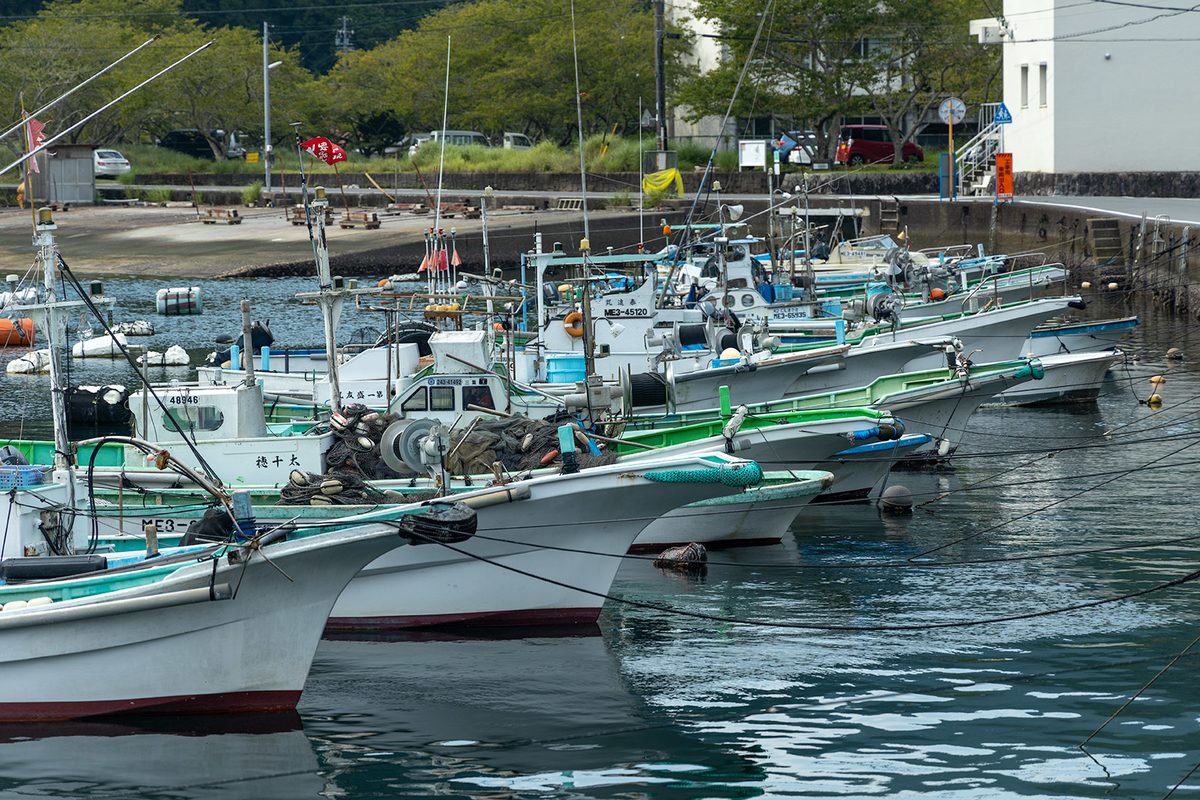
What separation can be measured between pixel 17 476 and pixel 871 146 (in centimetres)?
4589

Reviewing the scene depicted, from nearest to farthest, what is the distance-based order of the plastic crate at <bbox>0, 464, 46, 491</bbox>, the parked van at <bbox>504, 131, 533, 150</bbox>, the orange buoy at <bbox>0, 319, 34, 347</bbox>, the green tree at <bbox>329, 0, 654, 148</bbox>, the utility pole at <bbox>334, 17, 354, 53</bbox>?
1. the plastic crate at <bbox>0, 464, 46, 491</bbox>
2. the orange buoy at <bbox>0, 319, 34, 347</bbox>
3. the green tree at <bbox>329, 0, 654, 148</bbox>
4. the parked van at <bbox>504, 131, 533, 150</bbox>
5. the utility pole at <bbox>334, 17, 354, 53</bbox>

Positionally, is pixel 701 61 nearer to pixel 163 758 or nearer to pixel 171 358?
pixel 171 358

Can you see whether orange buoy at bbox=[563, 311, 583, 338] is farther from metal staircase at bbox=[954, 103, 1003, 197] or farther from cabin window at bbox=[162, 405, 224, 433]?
metal staircase at bbox=[954, 103, 1003, 197]

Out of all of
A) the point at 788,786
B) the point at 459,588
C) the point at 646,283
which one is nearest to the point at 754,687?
the point at 788,786

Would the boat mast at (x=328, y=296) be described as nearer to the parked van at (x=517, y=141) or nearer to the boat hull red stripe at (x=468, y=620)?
the boat hull red stripe at (x=468, y=620)

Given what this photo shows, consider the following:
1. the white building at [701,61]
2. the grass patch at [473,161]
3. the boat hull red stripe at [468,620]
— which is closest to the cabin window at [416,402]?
the boat hull red stripe at [468,620]

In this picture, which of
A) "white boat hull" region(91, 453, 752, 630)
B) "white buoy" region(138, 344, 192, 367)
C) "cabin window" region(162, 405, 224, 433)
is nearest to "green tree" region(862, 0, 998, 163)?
"white buoy" region(138, 344, 192, 367)

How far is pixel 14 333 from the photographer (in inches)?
1286

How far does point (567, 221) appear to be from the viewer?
45031 mm

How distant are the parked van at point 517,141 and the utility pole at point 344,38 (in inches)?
781

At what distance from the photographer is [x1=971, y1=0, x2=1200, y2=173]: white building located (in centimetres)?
3947

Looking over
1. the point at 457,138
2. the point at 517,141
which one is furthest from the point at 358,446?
the point at 457,138

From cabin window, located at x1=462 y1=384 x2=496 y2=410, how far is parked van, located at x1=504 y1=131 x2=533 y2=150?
151ft

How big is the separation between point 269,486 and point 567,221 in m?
33.3
